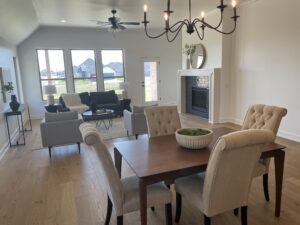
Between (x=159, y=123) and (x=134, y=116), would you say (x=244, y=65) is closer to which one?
(x=134, y=116)

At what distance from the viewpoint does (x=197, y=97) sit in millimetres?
7348

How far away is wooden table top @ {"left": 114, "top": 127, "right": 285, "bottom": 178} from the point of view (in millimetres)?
1783

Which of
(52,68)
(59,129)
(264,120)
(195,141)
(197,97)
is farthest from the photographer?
(52,68)

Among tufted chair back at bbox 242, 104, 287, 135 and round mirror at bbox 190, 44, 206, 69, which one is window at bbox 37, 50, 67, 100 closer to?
round mirror at bbox 190, 44, 206, 69

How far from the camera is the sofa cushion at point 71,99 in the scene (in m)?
7.13

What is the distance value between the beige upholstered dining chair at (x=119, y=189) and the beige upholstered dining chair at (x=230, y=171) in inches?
11.1

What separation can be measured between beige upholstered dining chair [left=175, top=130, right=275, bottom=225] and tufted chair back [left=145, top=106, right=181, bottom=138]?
106 centimetres

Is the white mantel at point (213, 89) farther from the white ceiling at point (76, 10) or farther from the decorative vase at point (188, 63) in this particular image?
the white ceiling at point (76, 10)

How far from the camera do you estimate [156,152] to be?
83.7 inches

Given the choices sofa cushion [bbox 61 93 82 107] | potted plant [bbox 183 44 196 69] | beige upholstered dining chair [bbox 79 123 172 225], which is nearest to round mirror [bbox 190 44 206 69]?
potted plant [bbox 183 44 196 69]

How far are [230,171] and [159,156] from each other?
615 millimetres

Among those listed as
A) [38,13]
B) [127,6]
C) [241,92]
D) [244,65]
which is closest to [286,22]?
[244,65]

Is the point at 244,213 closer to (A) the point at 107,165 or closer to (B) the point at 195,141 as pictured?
(B) the point at 195,141

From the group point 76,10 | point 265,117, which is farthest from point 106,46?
point 265,117
